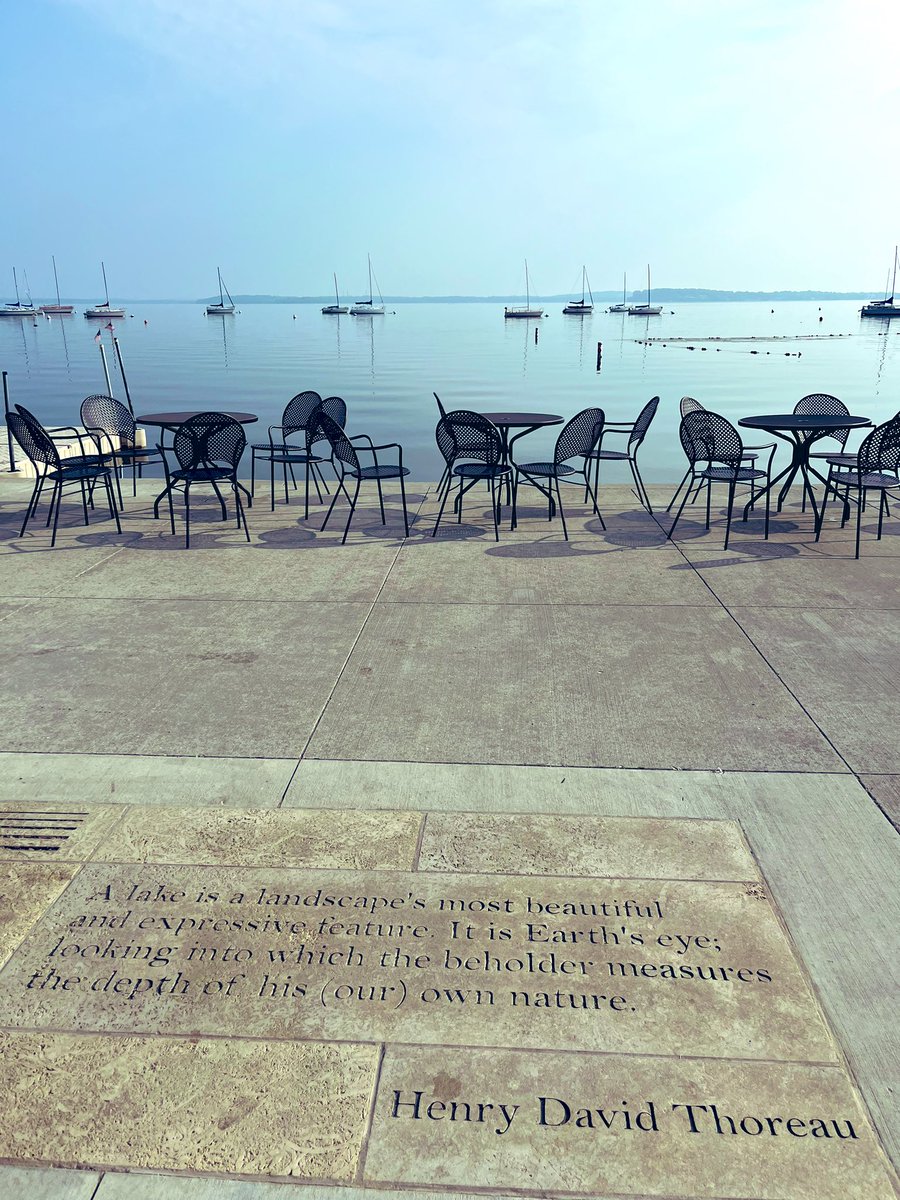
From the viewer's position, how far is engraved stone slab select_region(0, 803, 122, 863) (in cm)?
280

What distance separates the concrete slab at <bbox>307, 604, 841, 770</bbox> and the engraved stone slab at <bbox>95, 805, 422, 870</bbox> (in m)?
0.50

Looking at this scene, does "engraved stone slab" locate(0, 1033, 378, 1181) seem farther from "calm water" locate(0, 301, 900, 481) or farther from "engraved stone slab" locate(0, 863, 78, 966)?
"calm water" locate(0, 301, 900, 481)

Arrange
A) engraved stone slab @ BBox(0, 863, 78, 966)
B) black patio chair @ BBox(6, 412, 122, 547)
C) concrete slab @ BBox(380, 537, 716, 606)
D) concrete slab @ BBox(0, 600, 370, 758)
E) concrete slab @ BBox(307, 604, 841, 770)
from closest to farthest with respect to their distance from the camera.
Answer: engraved stone slab @ BBox(0, 863, 78, 966)
concrete slab @ BBox(307, 604, 841, 770)
concrete slab @ BBox(0, 600, 370, 758)
concrete slab @ BBox(380, 537, 716, 606)
black patio chair @ BBox(6, 412, 122, 547)

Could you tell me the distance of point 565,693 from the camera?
403cm

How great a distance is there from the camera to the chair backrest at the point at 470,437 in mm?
6762

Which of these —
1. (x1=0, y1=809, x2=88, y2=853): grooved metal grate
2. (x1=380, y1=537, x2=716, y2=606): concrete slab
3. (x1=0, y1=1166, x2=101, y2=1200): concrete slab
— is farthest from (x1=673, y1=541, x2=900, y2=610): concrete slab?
(x1=0, y1=1166, x2=101, y2=1200): concrete slab

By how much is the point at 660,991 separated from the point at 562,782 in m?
1.07

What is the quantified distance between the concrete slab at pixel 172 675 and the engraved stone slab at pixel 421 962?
97 centimetres

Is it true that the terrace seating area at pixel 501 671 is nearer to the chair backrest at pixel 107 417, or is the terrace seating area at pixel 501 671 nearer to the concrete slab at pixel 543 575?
the concrete slab at pixel 543 575

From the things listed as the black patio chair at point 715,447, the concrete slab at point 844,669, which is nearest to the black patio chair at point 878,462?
the black patio chair at point 715,447

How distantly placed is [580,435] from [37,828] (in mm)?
5211

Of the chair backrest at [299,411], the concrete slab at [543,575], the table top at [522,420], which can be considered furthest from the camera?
the chair backrest at [299,411]

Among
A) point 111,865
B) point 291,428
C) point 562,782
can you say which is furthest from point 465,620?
point 291,428

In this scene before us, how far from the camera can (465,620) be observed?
16.4ft
